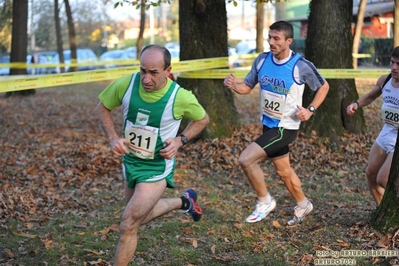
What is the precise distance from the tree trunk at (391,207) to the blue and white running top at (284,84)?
4.26ft

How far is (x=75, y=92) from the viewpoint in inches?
1022

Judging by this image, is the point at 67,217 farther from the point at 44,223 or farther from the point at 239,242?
the point at 239,242

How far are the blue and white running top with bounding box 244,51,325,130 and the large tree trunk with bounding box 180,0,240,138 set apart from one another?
14.2 ft

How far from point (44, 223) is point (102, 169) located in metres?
2.66

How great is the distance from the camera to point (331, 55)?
1101 cm

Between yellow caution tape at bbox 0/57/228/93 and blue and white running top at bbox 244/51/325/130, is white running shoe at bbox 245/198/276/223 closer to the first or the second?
blue and white running top at bbox 244/51/325/130

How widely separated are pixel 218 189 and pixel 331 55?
3.68 metres

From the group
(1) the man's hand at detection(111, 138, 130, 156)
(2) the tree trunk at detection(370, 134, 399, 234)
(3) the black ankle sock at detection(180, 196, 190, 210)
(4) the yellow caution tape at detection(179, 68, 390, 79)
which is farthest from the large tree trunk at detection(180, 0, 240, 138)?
(1) the man's hand at detection(111, 138, 130, 156)

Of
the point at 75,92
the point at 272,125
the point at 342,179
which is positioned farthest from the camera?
the point at 75,92

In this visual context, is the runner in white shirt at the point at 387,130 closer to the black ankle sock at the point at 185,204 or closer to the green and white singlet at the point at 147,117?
the black ankle sock at the point at 185,204

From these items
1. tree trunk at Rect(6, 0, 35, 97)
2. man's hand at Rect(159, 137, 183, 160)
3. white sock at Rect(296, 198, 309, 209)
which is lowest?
white sock at Rect(296, 198, 309, 209)

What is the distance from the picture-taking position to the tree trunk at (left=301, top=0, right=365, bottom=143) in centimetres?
1101

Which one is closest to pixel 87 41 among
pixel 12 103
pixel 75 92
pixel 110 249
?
pixel 75 92

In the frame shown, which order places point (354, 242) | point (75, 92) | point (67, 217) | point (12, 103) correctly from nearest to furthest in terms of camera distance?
point (354, 242) → point (67, 217) → point (12, 103) → point (75, 92)
